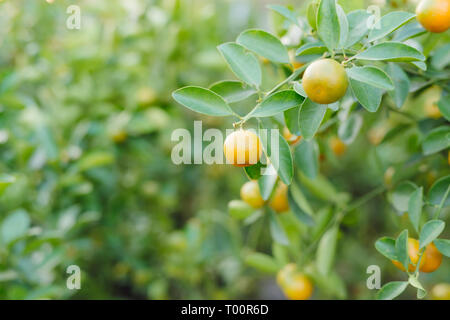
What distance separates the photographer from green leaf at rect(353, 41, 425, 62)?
1.89 feet

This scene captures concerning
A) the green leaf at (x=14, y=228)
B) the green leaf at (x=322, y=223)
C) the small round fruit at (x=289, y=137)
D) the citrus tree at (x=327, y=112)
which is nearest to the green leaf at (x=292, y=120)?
the citrus tree at (x=327, y=112)

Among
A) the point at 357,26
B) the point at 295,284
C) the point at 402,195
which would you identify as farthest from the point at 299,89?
the point at 295,284

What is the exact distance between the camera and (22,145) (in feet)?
3.74

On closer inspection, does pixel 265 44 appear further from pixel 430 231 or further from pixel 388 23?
pixel 430 231

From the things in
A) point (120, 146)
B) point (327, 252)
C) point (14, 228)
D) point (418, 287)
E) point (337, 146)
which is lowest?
point (418, 287)

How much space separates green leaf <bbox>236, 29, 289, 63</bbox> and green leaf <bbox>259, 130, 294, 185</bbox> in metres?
0.12

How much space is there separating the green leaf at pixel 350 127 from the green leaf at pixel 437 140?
14 cm

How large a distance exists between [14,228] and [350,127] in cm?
75

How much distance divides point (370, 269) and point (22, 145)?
903mm

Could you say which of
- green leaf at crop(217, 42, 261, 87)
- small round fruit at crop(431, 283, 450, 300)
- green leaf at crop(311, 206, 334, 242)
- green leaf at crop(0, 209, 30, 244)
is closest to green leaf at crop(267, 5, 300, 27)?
green leaf at crop(217, 42, 261, 87)

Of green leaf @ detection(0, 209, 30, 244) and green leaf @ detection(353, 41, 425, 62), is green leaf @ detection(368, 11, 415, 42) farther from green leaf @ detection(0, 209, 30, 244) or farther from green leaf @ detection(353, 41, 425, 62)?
green leaf @ detection(0, 209, 30, 244)

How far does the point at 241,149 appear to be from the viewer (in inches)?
23.2

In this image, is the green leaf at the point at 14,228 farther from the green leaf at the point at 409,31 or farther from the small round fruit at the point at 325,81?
the green leaf at the point at 409,31

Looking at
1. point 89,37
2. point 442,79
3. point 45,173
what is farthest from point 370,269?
point 89,37
